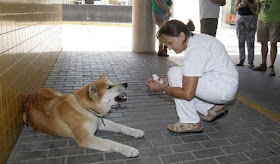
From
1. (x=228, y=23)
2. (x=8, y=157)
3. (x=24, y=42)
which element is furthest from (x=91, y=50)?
(x=228, y=23)

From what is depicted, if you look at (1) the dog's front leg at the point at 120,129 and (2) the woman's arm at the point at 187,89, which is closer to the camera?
(2) the woman's arm at the point at 187,89

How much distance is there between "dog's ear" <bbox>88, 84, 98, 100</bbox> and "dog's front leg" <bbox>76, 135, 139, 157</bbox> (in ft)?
1.56

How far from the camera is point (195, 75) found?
3174 millimetres

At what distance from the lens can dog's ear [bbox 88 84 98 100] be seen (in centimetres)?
323

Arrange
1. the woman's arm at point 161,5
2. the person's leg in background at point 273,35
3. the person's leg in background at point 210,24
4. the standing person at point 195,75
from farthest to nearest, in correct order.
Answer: the woman's arm at point 161,5, the person's leg in background at point 210,24, the person's leg in background at point 273,35, the standing person at point 195,75

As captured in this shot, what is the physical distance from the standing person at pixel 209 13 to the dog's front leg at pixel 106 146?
5.24m

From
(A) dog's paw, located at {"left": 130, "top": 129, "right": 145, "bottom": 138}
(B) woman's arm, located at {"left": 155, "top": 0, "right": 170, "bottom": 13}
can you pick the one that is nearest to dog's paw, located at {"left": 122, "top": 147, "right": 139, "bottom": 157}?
(A) dog's paw, located at {"left": 130, "top": 129, "right": 145, "bottom": 138}

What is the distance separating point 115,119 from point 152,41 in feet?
21.3

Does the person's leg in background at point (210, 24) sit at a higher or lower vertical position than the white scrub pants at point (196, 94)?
higher

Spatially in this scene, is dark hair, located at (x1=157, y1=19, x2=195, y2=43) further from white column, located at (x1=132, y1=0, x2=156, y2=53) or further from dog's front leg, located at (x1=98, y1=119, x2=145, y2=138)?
white column, located at (x1=132, y1=0, x2=156, y2=53)

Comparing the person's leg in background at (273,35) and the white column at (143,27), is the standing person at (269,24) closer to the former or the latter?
the person's leg in background at (273,35)

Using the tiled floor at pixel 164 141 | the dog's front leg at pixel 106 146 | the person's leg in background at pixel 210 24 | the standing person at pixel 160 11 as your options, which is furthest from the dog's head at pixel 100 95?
the standing person at pixel 160 11

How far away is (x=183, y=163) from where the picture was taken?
3018 millimetres

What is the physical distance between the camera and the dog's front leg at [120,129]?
3.58 metres
